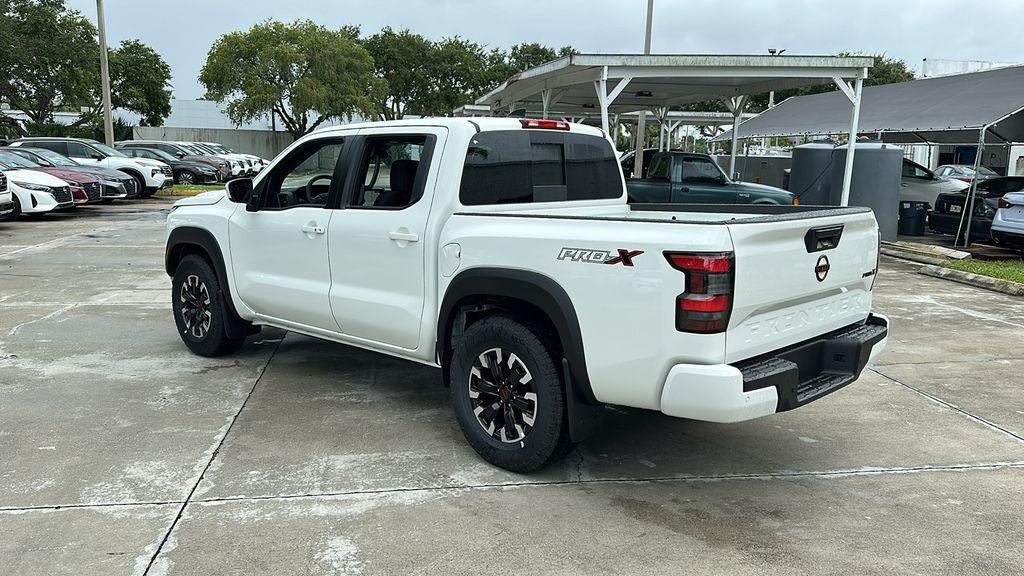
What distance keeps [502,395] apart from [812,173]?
13.3m

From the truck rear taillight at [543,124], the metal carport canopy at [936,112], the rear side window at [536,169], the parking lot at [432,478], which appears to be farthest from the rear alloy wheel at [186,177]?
the truck rear taillight at [543,124]

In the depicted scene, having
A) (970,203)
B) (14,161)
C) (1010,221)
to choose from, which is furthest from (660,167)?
(14,161)

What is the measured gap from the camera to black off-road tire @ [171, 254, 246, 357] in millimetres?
6246

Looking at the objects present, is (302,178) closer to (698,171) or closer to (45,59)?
(698,171)

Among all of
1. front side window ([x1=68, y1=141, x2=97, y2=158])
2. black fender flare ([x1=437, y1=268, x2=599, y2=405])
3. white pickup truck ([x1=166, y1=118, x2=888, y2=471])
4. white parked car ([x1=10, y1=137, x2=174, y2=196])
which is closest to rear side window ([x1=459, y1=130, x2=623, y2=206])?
white pickup truck ([x1=166, y1=118, x2=888, y2=471])

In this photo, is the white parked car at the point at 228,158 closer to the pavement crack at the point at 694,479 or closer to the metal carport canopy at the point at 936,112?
the metal carport canopy at the point at 936,112

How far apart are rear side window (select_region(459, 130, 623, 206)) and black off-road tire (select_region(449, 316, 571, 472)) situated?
865 millimetres

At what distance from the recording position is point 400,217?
4.75 m

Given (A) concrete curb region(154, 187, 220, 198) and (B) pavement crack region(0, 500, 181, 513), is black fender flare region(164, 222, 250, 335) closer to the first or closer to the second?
(B) pavement crack region(0, 500, 181, 513)

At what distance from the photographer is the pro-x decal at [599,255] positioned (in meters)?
3.59

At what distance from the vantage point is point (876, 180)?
49.3 feet

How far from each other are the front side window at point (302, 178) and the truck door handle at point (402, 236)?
0.95m

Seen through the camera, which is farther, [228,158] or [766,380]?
[228,158]

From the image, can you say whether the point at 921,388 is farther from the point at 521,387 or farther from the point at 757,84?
the point at 757,84
